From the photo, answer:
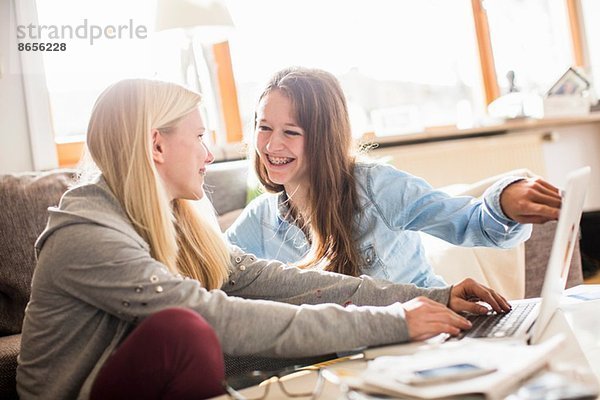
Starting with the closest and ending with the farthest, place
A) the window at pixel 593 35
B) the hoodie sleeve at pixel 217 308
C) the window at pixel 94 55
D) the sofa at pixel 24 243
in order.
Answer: the hoodie sleeve at pixel 217 308 → the sofa at pixel 24 243 → the window at pixel 94 55 → the window at pixel 593 35

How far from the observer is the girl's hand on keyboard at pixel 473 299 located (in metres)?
1.36

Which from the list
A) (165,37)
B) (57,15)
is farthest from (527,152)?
(57,15)

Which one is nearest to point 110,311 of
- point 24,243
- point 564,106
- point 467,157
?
point 24,243

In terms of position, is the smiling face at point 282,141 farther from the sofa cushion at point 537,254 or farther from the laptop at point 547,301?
the sofa cushion at point 537,254

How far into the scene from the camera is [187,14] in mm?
2928

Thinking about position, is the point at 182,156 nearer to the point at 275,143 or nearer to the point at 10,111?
the point at 275,143

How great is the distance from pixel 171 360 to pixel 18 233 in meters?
1.36

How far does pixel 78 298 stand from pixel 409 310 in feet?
1.65

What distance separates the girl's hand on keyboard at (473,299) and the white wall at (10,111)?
7.41ft

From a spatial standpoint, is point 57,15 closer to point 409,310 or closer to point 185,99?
point 185,99

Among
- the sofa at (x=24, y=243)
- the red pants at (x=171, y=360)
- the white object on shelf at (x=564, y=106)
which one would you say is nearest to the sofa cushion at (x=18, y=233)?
the sofa at (x=24, y=243)

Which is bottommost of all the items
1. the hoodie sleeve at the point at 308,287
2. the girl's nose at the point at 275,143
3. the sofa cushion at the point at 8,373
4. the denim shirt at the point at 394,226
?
the sofa cushion at the point at 8,373

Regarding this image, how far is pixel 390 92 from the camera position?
13.4ft

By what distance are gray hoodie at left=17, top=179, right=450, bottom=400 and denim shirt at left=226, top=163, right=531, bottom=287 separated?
0.49 metres
